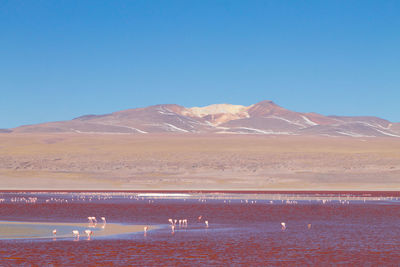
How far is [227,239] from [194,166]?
67.5 meters

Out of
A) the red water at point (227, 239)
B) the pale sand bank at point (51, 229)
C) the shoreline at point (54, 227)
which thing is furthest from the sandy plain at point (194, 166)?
the pale sand bank at point (51, 229)

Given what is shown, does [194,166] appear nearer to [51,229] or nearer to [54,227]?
[54,227]

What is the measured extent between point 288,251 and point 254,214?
56.7ft

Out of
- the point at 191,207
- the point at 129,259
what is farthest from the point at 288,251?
the point at 191,207

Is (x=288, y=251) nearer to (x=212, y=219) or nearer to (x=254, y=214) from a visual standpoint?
(x=212, y=219)

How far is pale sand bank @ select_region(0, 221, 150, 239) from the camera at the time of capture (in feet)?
103

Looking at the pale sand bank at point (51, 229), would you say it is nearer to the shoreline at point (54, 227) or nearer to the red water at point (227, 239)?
the shoreline at point (54, 227)

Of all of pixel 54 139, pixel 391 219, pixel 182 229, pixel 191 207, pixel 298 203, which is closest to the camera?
pixel 182 229

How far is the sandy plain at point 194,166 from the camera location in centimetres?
8231

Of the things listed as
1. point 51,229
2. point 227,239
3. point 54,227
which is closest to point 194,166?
point 54,227

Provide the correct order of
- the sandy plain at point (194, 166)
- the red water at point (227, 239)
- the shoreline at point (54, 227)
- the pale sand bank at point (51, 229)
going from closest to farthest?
the red water at point (227, 239) < the shoreline at point (54, 227) < the pale sand bank at point (51, 229) < the sandy plain at point (194, 166)

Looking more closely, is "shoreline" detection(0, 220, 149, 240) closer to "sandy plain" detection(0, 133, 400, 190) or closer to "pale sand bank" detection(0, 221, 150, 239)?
"pale sand bank" detection(0, 221, 150, 239)

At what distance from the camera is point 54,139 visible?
14262cm

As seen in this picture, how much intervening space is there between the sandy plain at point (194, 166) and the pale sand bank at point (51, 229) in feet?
136
